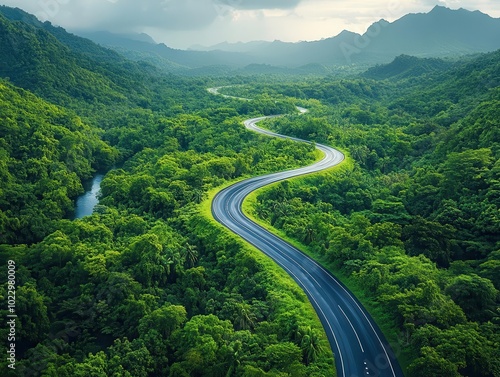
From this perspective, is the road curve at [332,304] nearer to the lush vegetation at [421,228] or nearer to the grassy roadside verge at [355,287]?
the grassy roadside verge at [355,287]

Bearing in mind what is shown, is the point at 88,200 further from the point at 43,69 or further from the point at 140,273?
the point at 43,69

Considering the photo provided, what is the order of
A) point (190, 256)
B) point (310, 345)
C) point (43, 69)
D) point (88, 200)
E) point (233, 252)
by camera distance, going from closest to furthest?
1. point (310, 345)
2. point (233, 252)
3. point (190, 256)
4. point (88, 200)
5. point (43, 69)

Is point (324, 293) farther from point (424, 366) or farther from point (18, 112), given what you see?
point (18, 112)

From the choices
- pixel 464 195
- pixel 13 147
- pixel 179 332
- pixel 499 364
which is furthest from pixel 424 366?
pixel 13 147

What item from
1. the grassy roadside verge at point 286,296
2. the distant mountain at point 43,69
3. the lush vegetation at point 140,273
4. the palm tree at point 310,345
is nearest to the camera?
the grassy roadside verge at point 286,296

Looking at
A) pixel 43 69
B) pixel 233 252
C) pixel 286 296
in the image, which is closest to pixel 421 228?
pixel 286 296

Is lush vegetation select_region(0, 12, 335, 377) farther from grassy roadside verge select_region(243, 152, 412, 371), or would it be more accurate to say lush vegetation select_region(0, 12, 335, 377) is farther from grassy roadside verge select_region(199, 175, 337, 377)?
grassy roadside verge select_region(243, 152, 412, 371)

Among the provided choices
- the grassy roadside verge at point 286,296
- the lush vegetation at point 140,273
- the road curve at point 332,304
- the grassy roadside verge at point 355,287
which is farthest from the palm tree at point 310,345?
the grassy roadside verge at point 355,287
